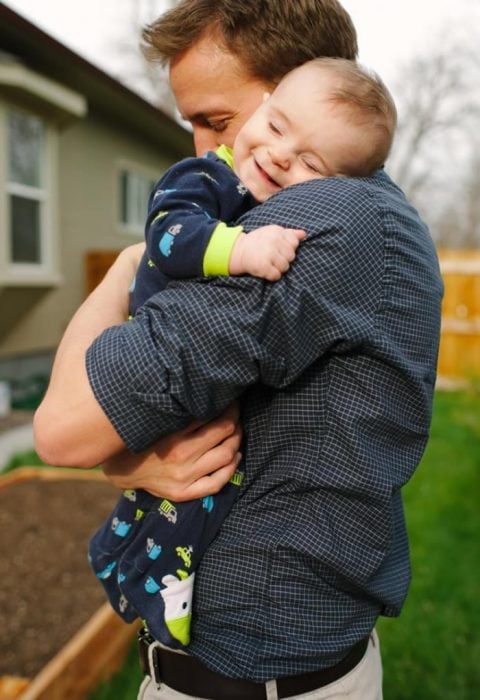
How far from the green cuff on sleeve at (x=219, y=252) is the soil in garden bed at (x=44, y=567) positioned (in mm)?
3028

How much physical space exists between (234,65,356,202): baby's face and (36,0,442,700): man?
12cm

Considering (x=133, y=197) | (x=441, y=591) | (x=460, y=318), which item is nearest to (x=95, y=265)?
(x=133, y=197)

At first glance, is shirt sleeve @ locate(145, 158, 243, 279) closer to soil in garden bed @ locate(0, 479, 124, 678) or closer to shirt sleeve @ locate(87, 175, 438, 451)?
shirt sleeve @ locate(87, 175, 438, 451)

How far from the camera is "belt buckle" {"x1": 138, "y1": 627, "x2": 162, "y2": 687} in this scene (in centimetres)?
151

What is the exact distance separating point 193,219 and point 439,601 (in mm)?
3938

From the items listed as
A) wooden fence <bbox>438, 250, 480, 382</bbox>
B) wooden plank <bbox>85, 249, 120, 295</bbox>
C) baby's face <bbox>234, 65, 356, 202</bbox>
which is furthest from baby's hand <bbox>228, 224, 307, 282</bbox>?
wooden fence <bbox>438, 250, 480, 382</bbox>

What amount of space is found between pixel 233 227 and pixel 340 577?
70 cm

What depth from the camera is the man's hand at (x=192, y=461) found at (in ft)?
4.46

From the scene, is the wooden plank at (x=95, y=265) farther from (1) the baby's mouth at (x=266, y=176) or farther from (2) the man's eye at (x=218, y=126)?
(1) the baby's mouth at (x=266, y=176)

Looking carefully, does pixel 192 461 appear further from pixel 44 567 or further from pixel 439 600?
pixel 439 600

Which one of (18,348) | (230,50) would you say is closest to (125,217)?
(18,348)

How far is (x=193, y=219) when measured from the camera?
1.27 m

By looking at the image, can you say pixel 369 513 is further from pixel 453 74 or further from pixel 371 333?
pixel 453 74

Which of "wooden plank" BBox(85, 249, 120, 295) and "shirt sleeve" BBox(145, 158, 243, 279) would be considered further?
"wooden plank" BBox(85, 249, 120, 295)
